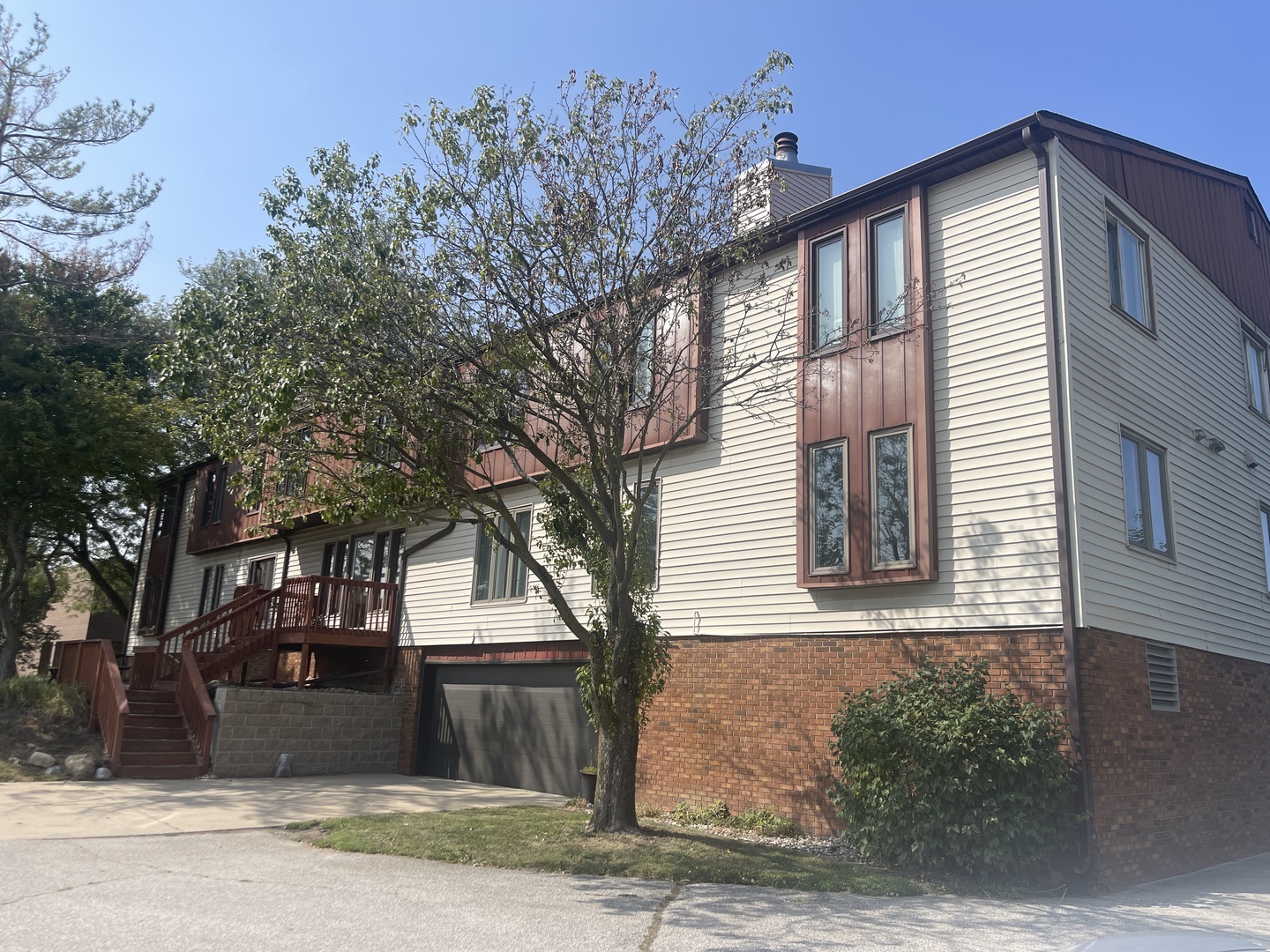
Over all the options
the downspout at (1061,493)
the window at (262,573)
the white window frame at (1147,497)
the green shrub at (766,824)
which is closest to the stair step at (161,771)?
the green shrub at (766,824)

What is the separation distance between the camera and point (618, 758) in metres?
10.4

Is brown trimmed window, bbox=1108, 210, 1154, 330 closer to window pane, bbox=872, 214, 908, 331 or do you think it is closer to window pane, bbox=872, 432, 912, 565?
window pane, bbox=872, 214, 908, 331

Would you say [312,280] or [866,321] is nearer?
[312,280]

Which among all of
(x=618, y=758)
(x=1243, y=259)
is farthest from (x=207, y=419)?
(x=1243, y=259)

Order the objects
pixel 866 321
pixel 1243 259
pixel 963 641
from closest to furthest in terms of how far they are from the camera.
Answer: pixel 963 641
pixel 866 321
pixel 1243 259

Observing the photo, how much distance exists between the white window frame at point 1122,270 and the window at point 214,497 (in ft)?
74.1

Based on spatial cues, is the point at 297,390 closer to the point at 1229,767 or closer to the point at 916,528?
the point at 916,528

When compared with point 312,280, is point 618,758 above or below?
below

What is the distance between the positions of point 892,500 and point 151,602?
26.3m

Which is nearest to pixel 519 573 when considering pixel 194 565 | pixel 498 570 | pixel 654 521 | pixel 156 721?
pixel 498 570

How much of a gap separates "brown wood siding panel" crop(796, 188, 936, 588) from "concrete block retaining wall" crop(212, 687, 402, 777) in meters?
9.60

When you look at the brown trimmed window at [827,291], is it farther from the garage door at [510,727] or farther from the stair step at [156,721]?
the stair step at [156,721]

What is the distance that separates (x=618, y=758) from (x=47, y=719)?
12472mm

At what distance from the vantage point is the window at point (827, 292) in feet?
41.9
